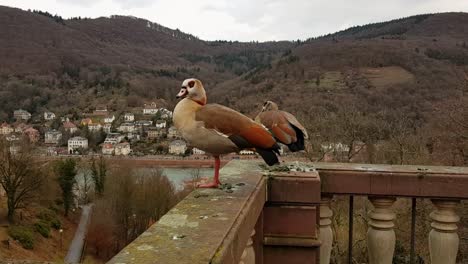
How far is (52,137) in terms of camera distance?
4028 inches


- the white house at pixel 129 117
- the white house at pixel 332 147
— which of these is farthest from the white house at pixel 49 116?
the white house at pixel 332 147

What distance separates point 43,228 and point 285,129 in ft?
131

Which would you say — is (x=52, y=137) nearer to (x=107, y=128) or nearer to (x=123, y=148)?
(x=107, y=128)

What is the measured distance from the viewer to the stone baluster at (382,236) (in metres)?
3.23

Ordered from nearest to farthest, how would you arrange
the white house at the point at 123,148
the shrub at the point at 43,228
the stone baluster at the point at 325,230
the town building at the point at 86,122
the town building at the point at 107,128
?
the stone baluster at the point at 325,230 → the shrub at the point at 43,228 → the white house at the point at 123,148 → the town building at the point at 86,122 → the town building at the point at 107,128

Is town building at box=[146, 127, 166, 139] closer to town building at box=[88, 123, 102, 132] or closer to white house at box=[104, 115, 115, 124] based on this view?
town building at box=[88, 123, 102, 132]

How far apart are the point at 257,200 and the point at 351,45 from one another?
129 metres

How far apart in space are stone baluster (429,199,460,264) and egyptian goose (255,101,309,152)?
44.6 inches

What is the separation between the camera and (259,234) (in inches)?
118

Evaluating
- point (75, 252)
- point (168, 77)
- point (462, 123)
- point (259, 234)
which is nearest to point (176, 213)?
point (259, 234)

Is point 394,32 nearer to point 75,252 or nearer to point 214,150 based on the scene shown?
point 75,252

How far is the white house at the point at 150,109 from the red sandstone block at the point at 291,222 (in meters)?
123

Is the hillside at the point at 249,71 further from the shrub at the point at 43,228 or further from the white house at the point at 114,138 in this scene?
the shrub at the point at 43,228

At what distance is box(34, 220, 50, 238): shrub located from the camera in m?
38.8
